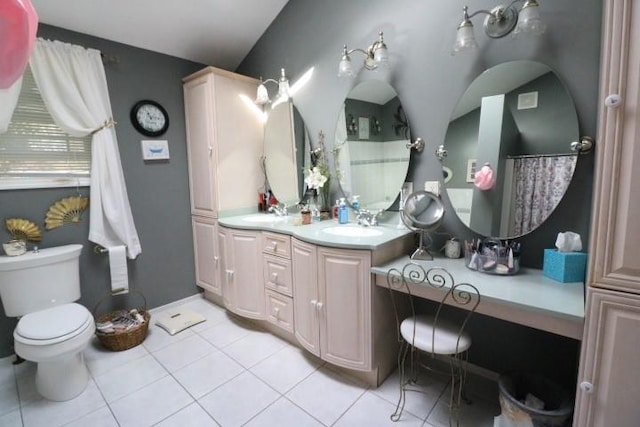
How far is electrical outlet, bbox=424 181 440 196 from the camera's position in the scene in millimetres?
1858

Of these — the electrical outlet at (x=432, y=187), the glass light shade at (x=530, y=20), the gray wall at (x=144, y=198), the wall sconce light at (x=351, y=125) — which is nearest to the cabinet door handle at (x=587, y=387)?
the electrical outlet at (x=432, y=187)

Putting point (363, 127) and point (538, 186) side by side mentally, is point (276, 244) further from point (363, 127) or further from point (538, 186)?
point (538, 186)

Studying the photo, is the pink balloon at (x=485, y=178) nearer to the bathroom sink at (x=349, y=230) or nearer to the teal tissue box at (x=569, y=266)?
the teal tissue box at (x=569, y=266)

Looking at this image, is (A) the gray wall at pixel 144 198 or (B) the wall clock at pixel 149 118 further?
(B) the wall clock at pixel 149 118

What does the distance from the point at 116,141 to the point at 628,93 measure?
3.04 meters

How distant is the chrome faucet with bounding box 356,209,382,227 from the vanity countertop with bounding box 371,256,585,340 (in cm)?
61

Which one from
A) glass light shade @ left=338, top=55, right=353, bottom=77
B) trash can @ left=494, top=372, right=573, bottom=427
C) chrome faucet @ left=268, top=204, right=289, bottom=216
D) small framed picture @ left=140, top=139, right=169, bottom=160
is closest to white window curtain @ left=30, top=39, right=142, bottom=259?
small framed picture @ left=140, top=139, right=169, bottom=160

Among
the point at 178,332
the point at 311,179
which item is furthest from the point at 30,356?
the point at 311,179

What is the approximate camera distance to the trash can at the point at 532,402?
1.21 m

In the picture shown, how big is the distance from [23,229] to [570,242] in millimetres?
3280

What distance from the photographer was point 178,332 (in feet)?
8.03

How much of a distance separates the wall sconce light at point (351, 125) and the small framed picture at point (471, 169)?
86 cm

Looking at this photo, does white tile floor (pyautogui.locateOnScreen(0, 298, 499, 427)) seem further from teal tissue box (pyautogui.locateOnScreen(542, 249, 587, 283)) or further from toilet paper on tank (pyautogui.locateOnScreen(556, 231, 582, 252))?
toilet paper on tank (pyautogui.locateOnScreen(556, 231, 582, 252))

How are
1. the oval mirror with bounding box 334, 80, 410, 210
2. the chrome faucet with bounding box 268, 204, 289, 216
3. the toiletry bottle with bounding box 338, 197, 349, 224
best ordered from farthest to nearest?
the chrome faucet with bounding box 268, 204, 289, 216 → the toiletry bottle with bounding box 338, 197, 349, 224 → the oval mirror with bounding box 334, 80, 410, 210
